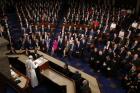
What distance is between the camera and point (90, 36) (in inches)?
516

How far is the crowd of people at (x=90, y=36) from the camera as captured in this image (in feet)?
35.4

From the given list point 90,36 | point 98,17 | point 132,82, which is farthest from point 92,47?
point 98,17

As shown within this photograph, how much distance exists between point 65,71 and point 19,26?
8.74 m

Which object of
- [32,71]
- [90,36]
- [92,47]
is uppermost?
[90,36]

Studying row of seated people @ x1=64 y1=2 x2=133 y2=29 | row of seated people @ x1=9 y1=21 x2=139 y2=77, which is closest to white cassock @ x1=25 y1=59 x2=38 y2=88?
row of seated people @ x1=9 y1=21 x2=139 y2=77

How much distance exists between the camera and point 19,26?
1636 centimetres

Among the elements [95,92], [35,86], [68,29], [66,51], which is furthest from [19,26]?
[95,92]

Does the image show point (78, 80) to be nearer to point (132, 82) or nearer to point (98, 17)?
point (132, 82)

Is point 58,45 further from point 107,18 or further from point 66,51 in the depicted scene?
point 107,18

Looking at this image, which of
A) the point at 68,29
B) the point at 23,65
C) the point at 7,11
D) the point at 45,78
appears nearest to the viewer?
the point at 45,78

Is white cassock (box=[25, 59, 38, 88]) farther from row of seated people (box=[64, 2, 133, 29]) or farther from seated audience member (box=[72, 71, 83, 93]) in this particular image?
row of seated people (box=[64, 2, 133, 29])

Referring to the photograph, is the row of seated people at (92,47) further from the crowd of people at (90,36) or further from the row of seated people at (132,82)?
the row of seated people at (132,82)

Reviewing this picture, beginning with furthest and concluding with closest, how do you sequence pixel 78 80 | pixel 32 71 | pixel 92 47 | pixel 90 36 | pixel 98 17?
pixel 98 17, pixel 90 36, pixel 92 47, pixel 32 71, pixel 78 80

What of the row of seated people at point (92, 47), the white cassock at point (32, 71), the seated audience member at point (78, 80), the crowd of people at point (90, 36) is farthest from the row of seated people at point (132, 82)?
the white cassock at point (32, 71)
